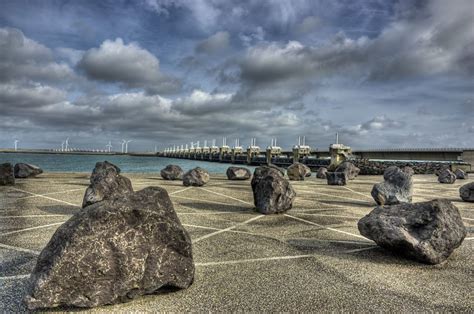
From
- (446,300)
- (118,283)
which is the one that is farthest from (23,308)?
(446,300)

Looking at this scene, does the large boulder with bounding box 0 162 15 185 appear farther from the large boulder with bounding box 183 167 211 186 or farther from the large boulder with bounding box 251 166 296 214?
the large boulder with bounding box 251 166 296 214

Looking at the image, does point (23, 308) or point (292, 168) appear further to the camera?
point (292, 168)

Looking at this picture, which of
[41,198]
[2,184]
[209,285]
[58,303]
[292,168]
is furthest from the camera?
[292,168]

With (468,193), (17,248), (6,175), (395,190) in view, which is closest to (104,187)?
(17,248)

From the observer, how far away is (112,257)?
14.6 ft

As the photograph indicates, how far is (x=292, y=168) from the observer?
105 ft

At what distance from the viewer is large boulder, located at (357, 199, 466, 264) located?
253 inches

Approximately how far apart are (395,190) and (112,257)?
13131 millimetres

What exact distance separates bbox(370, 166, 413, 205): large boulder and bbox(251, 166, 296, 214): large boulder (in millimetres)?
4664

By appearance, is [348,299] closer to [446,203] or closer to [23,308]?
[446,203]

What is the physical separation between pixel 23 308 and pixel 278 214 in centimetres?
881

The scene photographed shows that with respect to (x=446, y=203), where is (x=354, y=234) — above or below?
below

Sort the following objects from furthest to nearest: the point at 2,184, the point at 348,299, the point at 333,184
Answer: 1. the point at 333,184
2. the point at 2,184
3. the point at 348,299

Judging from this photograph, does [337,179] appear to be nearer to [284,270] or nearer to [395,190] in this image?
[395,190]
